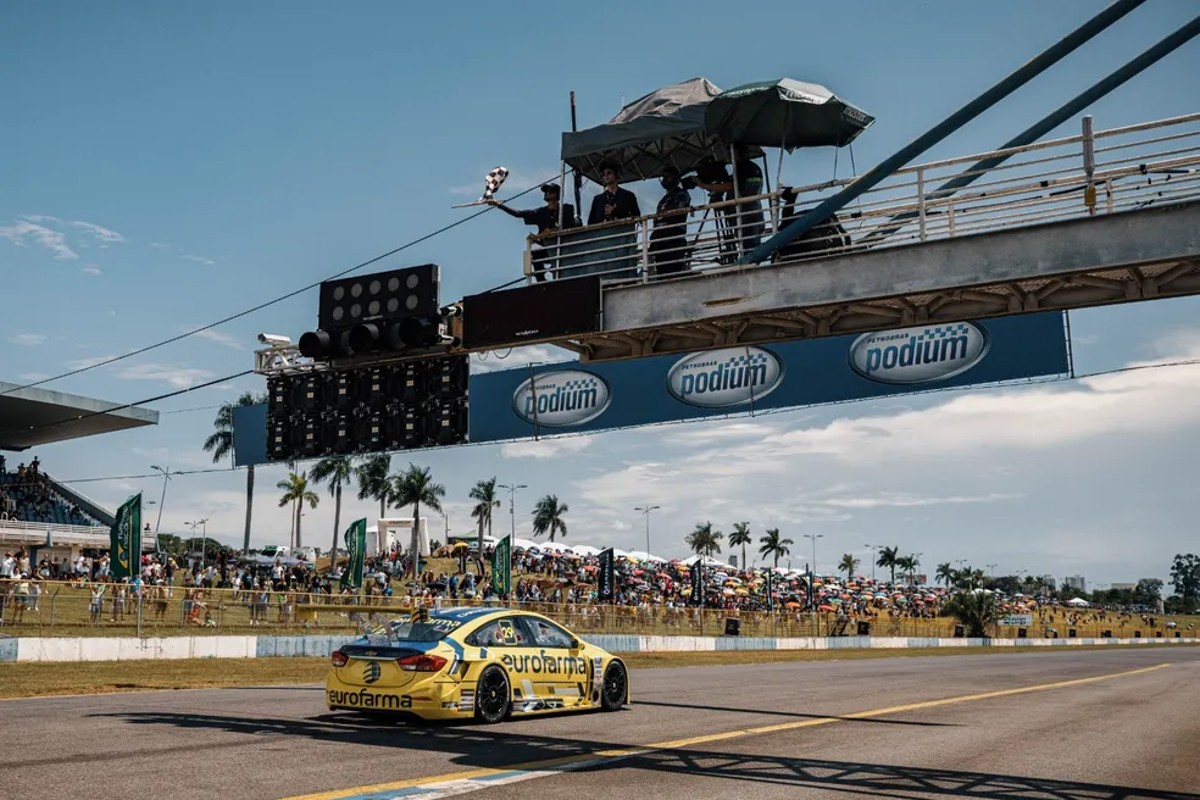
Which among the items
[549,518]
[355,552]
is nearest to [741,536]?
[549,518]

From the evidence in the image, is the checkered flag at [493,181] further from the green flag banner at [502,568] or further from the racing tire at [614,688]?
the green flag banner at [502,568]

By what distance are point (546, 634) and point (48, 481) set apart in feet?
171

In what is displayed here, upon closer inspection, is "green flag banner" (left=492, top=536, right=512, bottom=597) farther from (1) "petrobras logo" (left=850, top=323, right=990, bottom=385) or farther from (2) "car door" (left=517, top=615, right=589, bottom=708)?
(2) "car door" (left=517, top=615, right=589, bottom=708)

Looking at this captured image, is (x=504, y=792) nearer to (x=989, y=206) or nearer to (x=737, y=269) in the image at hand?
(x=737, y=269)

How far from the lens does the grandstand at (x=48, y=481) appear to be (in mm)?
49594

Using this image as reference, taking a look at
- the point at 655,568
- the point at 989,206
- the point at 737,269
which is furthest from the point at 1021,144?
the point at 655,568

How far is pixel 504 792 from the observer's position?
7621 millimetres

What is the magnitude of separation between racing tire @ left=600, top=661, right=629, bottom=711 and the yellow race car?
21 cm

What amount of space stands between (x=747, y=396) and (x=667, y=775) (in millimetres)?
17493

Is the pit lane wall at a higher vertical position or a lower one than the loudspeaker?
lower

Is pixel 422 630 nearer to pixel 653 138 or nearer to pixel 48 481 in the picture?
pixel 653 138

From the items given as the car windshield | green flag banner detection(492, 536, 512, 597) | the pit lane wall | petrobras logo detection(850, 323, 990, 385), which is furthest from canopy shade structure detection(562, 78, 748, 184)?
green flag banner detection(492, 536, 512, 597)

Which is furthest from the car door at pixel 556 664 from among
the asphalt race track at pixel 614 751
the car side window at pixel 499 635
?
the asphalt race track at pixel 614 751

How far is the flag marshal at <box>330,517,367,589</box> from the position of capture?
3684 centimetres
